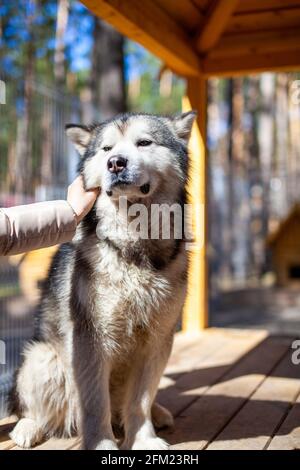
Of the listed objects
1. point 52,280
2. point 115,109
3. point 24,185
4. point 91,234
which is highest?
point 115,109

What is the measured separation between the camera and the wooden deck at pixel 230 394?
257cm

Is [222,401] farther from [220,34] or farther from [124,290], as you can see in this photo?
[220,34]

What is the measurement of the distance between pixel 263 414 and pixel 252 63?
2.84m

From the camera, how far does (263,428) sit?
8.87 ft

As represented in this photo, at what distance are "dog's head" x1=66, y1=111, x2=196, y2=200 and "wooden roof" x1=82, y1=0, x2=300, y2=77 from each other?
97 centimetres

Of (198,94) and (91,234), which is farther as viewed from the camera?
(198,94)

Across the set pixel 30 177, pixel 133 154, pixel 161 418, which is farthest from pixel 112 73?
pixel 161 418

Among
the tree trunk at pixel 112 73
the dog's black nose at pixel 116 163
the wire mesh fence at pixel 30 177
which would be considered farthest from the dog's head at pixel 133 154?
the tree trunk at pixel 112 73

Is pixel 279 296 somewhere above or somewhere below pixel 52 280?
below

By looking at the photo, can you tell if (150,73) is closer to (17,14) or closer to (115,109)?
(17,14)

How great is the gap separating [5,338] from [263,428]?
2658 mm

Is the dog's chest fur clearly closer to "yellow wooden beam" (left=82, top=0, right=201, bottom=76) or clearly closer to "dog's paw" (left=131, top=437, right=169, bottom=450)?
"dog's paw" (left=131, top=437, right=169, bottom=450)

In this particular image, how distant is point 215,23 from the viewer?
403cm
